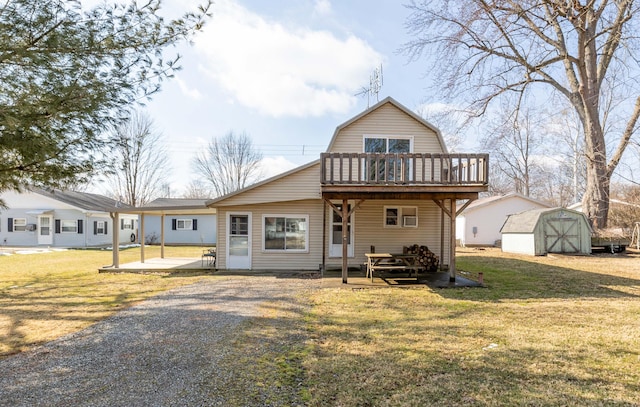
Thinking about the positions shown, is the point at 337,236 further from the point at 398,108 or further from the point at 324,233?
the point at 398,108

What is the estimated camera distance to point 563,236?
18.9 meters

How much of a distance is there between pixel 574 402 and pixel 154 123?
35.9 m

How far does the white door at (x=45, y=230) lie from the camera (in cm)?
2403

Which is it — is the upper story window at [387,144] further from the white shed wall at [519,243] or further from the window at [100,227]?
the window at [100,227]

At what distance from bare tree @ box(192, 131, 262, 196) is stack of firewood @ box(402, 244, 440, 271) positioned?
3051 centimetres

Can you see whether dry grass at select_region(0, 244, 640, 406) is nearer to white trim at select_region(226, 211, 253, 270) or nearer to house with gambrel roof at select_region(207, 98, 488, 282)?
white trim at select_region(226, 211, 253, 270)

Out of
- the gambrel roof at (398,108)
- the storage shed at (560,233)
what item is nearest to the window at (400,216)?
the gambrel roof at (398,108)

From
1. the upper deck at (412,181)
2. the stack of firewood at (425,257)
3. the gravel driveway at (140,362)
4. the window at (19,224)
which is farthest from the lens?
the window at (19,224)

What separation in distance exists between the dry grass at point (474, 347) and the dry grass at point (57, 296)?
4.51 m

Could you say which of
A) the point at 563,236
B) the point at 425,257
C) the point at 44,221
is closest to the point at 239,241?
the point at 425,257

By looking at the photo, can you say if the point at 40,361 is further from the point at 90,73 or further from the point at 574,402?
the point at 574,402

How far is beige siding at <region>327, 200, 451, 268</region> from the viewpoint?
12.9 m

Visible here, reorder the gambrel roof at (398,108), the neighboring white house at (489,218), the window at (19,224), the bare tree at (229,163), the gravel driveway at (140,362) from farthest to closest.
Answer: the bare tree at (229,163), the neighboring white house at (489,218), the window at (19,224), the gambrel roof at (398,108), the gravel driveway at (140,362)

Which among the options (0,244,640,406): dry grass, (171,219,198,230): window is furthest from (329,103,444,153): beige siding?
(171,219,198,230): window
